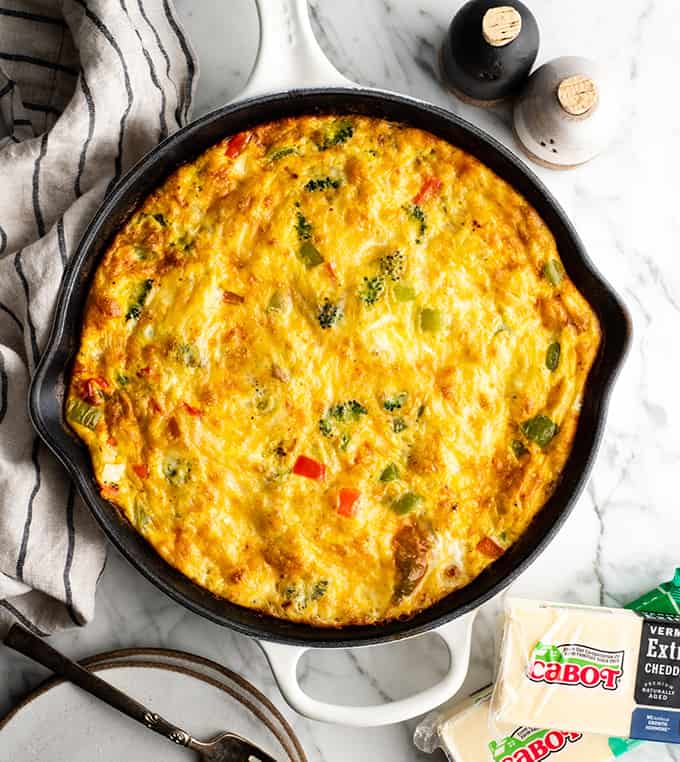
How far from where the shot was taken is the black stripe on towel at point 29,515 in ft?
10.5

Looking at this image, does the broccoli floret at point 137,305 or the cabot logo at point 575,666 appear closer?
the broccoli floret at point 137,305

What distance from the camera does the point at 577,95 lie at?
3164 mm

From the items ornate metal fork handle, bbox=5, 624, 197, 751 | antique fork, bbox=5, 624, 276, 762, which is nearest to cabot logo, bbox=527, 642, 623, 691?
antique fork, bbox=5, 624, 276, 762

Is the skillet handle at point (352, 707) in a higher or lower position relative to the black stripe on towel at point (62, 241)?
lower

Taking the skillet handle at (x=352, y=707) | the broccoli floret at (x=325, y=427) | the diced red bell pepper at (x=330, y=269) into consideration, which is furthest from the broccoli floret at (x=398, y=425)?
the skillet handle at (x=352, y=707)

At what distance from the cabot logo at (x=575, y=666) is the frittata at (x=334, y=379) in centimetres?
54

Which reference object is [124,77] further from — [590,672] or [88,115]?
[590,672]

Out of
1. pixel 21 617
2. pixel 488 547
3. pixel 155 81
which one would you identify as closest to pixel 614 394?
pixel 488 547

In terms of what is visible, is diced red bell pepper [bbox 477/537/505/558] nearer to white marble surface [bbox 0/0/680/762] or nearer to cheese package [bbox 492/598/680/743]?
cheese package [bbox 492/598/680/743]

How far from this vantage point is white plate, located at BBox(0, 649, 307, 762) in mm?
3432

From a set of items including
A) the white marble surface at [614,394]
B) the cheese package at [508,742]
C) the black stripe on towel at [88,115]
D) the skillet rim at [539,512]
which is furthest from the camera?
the white marble surface at [614,394]

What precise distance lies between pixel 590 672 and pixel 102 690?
167 cm

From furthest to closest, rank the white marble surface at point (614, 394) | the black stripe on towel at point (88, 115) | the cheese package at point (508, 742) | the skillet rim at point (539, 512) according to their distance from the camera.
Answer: the white marble surface at point (614, 394), the cheese package at point (508, 742), the black stripe on towel at point (88, 115), the skillet rim at point (539, 512)

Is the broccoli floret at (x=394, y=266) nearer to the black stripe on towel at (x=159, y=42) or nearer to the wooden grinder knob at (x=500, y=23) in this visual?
the wooden grinder knob at (x=500, y=23)
